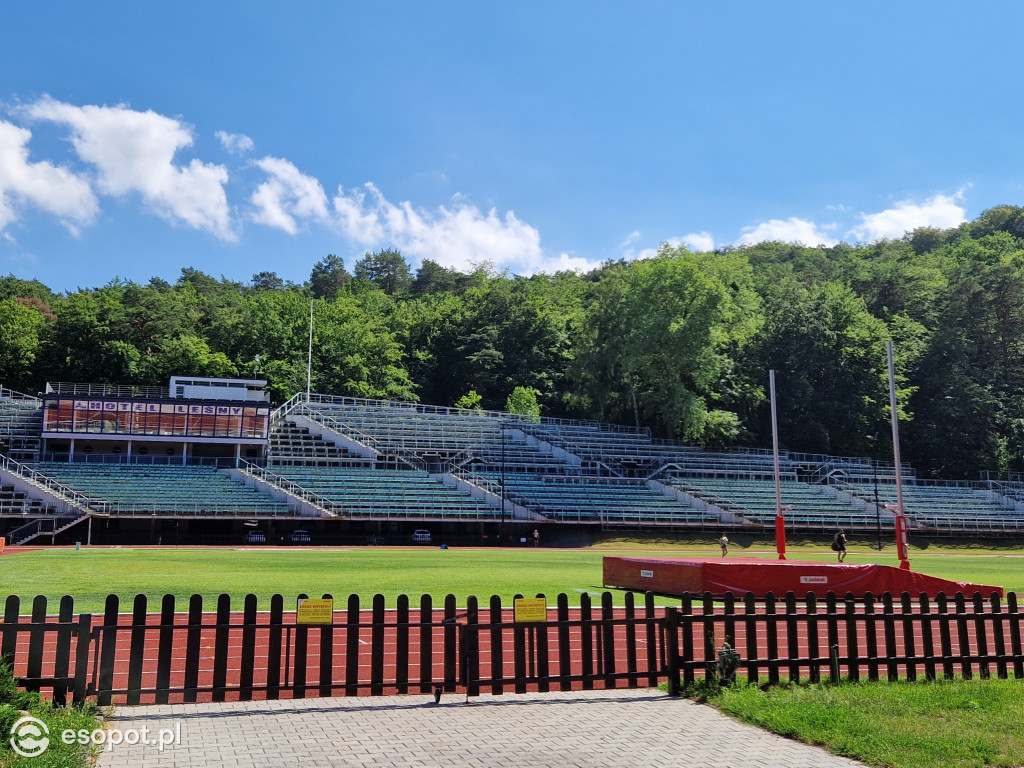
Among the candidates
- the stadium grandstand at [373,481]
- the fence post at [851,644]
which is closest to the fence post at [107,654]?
the fence post at [851,644]

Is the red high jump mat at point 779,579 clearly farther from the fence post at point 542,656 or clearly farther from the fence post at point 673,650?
the fence post at point 542,656

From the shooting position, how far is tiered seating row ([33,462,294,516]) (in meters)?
48.9

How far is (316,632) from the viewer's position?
14.5 meters

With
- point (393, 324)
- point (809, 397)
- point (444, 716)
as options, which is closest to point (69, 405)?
point (393, 324)

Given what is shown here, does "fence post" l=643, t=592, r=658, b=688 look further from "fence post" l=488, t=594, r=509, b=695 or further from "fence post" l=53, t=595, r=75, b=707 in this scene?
"fence post" l=53, t=595, r=75, b=707

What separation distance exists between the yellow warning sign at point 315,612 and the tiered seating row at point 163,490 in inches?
1677

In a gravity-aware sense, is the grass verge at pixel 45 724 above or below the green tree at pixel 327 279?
below

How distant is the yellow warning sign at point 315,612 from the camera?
9172 mm

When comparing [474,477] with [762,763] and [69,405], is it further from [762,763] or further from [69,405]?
[762,763]

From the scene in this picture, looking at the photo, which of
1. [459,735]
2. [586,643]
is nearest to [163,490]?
[586,643]

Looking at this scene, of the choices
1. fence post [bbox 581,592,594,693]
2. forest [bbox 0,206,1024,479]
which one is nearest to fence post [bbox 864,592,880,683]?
fence post [bbox 581,592,594,693]

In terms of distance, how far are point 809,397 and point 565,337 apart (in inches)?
1173

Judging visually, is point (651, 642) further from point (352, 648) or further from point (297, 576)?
point (297, 576)
